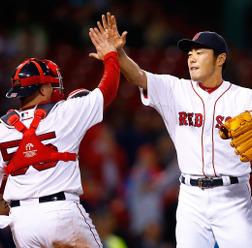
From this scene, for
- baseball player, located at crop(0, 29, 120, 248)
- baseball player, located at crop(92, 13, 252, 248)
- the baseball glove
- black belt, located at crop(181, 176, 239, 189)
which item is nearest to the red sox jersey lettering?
baseball player, located at crop(92, 13, 252, 248)

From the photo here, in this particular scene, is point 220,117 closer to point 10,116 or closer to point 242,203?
point 242,203

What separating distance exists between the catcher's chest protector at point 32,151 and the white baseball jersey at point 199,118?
901 mm

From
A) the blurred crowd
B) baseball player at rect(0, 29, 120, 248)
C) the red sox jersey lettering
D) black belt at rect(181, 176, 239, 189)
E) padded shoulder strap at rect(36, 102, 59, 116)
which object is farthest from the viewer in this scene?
the blurred crowd

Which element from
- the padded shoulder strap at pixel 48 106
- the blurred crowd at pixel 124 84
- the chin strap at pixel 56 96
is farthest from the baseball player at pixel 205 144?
the blurred crowd at pixel 124 84

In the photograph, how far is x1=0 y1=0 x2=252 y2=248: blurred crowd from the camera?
6.79 m

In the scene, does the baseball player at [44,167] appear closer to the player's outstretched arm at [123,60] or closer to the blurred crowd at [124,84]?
the player's outstretched arm at [123,60]

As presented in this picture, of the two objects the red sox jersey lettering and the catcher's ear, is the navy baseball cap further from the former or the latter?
the red sox jersey lettering

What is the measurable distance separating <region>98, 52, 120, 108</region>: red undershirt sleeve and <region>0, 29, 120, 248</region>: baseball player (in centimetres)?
11

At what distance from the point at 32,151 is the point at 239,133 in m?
1.37

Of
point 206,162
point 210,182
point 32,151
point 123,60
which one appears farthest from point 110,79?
point 210,182

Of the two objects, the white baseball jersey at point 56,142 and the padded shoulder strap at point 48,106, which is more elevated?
the padded shoulder strap at point 48,106

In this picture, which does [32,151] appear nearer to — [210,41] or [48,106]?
[48,106]

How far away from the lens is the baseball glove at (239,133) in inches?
154

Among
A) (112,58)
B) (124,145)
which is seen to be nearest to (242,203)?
(112,58)
